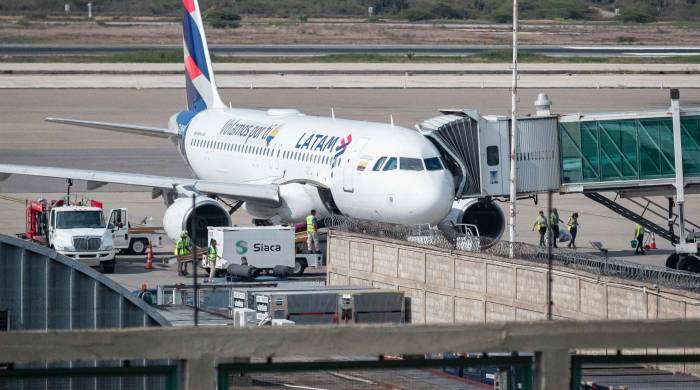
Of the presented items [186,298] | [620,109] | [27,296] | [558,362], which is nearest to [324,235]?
[186,298]

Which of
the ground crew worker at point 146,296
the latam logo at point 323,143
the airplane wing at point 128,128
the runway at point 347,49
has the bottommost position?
the ground crew worker at point 146,296

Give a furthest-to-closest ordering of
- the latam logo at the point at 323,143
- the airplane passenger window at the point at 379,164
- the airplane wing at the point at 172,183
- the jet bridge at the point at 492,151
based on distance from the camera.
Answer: the airplane wing at the point at 172,183 → the latam logo at the point at 323,143 → the jet bridge at the point at 492,151 → the airplane passenger window at the point at 379,164

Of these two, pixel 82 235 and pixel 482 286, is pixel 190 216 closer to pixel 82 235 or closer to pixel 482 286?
pixel 82 235

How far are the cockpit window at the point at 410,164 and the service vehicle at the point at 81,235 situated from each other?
27.7ft

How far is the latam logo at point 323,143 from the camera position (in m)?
37.2

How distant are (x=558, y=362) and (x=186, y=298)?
2149 cm

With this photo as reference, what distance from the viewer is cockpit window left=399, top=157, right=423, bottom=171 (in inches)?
1353

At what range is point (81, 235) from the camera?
122ft

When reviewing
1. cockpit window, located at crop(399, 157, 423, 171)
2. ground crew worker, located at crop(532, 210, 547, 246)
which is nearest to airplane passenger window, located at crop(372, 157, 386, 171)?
cockpit window, located at crop(399, 157, 423, 171)

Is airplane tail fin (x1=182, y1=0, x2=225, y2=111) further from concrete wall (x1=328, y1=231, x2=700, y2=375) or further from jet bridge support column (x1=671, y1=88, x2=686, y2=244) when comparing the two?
jet bridge support column (x1=671, y1=88, x2=686, y2=244)

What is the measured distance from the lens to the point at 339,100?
95.2m

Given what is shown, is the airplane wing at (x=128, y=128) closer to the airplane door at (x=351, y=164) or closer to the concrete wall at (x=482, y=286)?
Result: the airplane door at (x=351, y=164)

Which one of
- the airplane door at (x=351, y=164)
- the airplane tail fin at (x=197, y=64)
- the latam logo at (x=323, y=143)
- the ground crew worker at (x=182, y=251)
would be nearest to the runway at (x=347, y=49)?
the airplane tail fin at (x=197, y=64)

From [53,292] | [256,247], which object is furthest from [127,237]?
[53,292]
